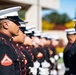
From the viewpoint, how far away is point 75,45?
280 inches

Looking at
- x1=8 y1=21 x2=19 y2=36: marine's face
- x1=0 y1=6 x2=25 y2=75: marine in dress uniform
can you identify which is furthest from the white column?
x1=8 y1=21 x2=19 y2=36: marine's face

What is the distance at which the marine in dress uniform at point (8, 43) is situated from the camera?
13.7 ft

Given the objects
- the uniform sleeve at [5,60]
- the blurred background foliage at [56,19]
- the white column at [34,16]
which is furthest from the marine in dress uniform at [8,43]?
the blurred background foliage at [56,19]

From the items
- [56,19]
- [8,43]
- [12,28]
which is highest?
[12,28]

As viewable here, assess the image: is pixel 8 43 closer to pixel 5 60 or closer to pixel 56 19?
pixel 5 60

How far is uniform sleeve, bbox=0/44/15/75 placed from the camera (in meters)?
4.16

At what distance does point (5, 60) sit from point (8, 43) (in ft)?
1.25

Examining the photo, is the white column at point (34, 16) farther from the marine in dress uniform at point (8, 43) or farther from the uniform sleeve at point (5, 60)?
the uniform sleeve at point (5, 60)

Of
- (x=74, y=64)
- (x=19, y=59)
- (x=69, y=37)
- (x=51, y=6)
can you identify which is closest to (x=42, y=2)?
(x=51, y=6)

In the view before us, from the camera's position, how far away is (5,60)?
4.18 metres

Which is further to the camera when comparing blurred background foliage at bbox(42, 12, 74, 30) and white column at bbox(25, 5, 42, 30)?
blurred background foliage at bbox(42, 12, 74, 30)

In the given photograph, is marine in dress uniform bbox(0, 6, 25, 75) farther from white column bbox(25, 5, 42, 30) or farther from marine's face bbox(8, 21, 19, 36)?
white column bbox(25, 5, 42, 30)

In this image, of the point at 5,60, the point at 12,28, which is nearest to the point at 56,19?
the point at 12,28

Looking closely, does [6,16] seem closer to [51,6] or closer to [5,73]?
[5,73]
